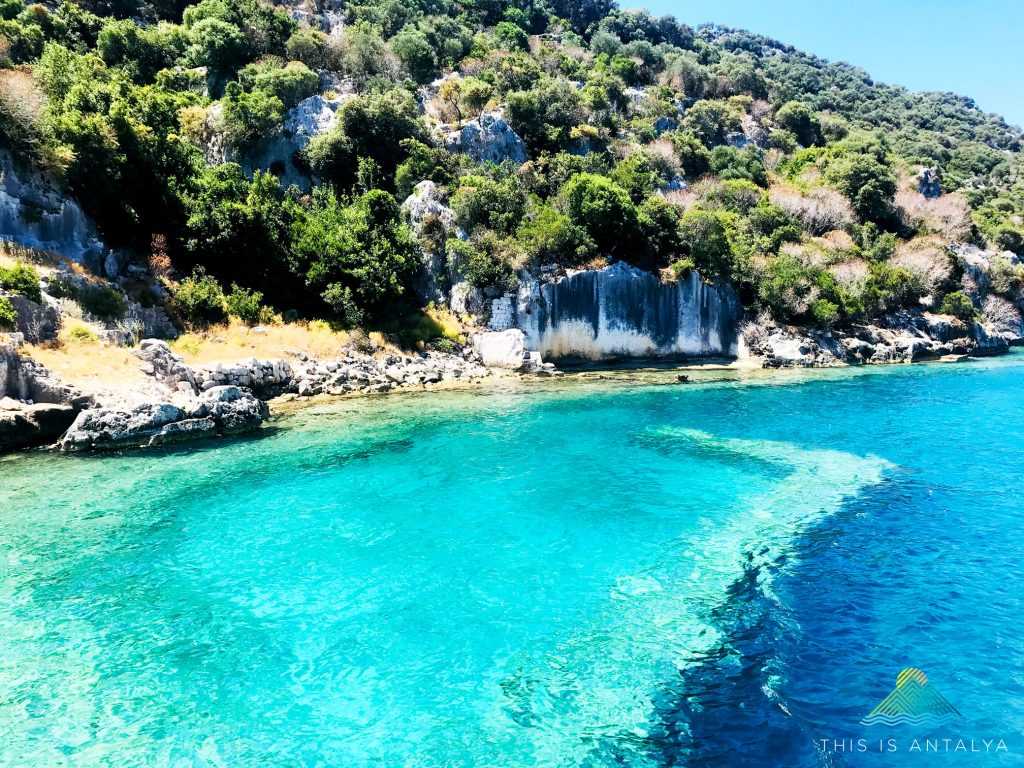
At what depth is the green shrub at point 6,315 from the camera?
2248 centimetres

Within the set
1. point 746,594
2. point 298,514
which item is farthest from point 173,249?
point 746,594

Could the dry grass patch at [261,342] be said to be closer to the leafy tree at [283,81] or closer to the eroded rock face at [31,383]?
the eroded rock face at [31,383]

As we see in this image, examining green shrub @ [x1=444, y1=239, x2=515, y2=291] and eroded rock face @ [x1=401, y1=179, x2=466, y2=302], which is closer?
green shrub @ [x1=444, y1=239, x2=515, y2=291]

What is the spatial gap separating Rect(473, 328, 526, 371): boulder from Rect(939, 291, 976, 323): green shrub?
40.7 meters

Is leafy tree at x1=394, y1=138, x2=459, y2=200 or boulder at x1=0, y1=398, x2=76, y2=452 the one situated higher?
leafy tree at x1=394, y1=138, x2=459, y2=200

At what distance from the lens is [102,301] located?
28.0 metres

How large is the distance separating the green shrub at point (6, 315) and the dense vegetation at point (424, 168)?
968 cm

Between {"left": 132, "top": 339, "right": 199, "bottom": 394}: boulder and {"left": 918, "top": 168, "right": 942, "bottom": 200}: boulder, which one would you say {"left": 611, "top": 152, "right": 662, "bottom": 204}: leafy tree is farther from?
{"left": 132, "top": 339, "right": 199, "bottom": 394}: boulder

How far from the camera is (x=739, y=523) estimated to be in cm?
1559

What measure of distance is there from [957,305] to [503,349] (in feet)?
142

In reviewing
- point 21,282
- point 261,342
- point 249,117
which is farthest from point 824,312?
point 21,282

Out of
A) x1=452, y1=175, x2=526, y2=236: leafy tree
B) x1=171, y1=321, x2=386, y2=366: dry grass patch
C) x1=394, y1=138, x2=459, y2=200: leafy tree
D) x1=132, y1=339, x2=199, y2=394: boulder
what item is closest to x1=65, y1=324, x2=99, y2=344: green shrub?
x1=132, y1=339, x2=199, y2=394: boulder

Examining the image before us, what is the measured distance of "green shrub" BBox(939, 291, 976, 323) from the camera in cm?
5247

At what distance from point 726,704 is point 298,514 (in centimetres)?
1192
